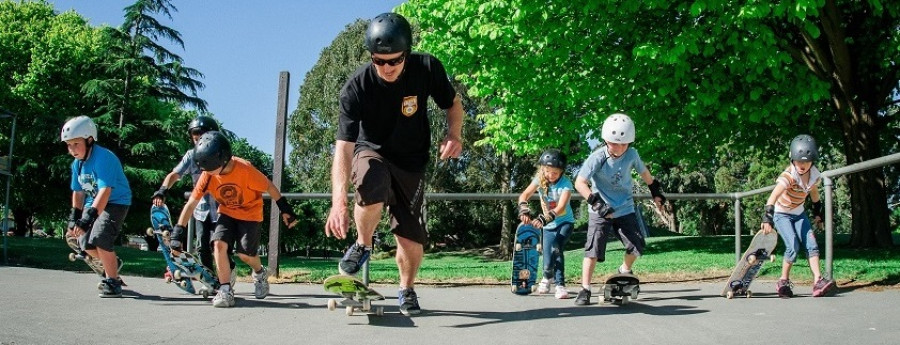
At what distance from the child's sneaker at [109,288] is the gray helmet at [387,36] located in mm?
3860

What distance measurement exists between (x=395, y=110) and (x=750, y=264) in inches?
142

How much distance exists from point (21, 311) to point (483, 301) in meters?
3.70

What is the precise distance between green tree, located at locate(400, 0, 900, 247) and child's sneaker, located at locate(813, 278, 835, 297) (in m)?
6.10

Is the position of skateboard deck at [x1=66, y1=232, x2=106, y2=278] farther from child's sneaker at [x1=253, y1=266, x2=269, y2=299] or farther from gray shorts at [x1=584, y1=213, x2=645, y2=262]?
gray shorts at [x1=584, y1=213, x2=645, y2=262]

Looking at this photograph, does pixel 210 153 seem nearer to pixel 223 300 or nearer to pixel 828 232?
pixel 223 300

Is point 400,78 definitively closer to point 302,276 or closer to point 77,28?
point 302,276

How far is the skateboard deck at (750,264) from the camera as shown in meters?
6.33

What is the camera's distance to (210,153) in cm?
598

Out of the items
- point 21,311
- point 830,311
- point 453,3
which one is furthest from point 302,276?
point 453,3

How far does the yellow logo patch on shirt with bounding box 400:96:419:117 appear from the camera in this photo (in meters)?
4.86

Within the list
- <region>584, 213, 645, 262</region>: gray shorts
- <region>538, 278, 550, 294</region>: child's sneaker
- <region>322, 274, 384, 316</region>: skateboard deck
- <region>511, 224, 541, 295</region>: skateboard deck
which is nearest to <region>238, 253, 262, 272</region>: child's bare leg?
<region>322, 274, 384, 316</region>: skateboard deck

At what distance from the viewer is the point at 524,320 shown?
5023 mm

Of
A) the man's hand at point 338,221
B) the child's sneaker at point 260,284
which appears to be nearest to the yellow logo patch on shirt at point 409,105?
the man's hand at point 338,221

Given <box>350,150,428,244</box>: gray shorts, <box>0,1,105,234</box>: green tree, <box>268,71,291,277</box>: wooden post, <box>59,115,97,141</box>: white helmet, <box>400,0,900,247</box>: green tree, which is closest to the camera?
<box>350,150,428,244</box>: gray shorts
